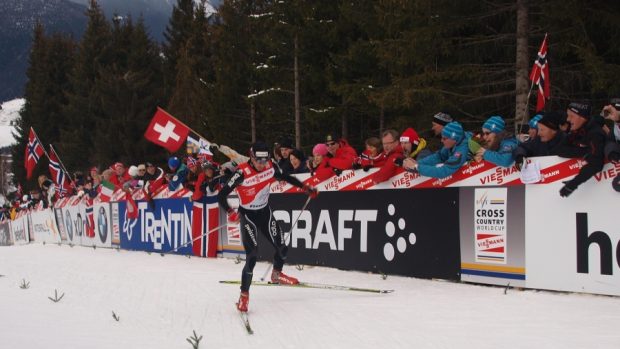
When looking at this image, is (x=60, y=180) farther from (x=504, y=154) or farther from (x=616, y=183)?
(x=616, y=183)

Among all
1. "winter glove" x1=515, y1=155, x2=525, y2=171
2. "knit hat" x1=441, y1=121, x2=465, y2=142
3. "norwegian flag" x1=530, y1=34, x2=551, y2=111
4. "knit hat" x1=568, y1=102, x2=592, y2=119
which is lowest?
"winter glove" x1=515, y1=155, x2=525, y2=171

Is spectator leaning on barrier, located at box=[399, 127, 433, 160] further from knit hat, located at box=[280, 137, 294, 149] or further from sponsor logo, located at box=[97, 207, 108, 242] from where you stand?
sponsor logo, located at box=[97, 207, 108, 242]

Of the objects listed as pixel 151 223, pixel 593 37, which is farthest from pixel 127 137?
pixel 593 37

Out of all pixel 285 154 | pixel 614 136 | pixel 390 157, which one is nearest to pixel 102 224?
pixel 285 154

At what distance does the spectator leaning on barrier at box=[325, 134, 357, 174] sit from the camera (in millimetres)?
10750

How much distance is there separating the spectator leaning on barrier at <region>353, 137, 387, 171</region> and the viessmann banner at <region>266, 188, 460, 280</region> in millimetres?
456

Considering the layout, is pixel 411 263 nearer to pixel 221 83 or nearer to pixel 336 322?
pixel 336 322

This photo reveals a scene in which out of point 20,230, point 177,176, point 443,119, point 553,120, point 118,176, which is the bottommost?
point 20,230

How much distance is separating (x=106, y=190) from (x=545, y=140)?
1521cm

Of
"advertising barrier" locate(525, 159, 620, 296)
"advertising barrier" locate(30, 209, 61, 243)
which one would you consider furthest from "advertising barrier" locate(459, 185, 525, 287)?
"advertising barrier" locate(30, 209, 61, 243)

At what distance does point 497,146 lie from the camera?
8.36 meters

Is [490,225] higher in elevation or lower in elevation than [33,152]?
lower

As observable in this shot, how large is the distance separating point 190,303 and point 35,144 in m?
20.3

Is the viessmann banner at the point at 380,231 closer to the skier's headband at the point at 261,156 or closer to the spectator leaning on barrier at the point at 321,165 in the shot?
the spectator leaning on barrier at the point at 321,165
